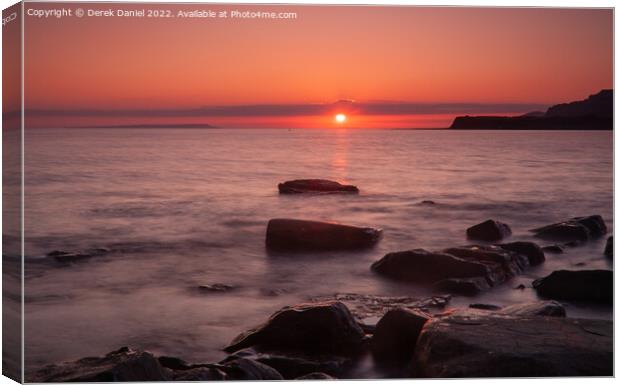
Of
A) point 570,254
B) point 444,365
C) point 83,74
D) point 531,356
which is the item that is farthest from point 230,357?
point 570,254

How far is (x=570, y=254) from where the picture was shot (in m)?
8.71

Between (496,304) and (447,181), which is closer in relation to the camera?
(496,304)

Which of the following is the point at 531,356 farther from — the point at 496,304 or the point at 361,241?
the point at 361,241

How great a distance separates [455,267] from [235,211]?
2257 mm

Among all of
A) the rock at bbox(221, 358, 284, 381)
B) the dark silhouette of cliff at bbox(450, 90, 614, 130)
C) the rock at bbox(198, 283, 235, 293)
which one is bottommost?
the rock at bbox(221, 358, 284, 381)

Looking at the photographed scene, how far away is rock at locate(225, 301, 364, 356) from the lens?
643 cm

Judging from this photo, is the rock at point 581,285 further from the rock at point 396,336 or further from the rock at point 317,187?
the rock at point 317,187

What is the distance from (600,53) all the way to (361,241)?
2.65 meters

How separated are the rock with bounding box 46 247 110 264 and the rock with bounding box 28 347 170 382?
5.97ft

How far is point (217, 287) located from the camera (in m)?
7.81

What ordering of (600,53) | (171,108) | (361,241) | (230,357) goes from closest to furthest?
(230,357) < (600,53) < (171,108) < (361,241)

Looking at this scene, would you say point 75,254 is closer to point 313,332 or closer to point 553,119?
point 313,332

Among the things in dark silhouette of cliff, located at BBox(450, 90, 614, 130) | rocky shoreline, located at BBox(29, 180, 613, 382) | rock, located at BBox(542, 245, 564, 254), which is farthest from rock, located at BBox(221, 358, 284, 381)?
rock, located at BBox(542, 245, 564, 254)

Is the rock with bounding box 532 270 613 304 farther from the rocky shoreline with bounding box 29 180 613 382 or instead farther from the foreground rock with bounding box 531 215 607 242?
the foreground rock with bounding box 531 215 607 242
